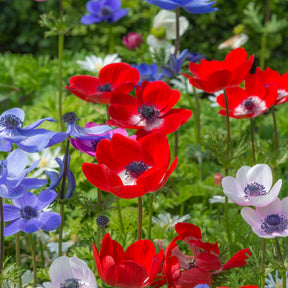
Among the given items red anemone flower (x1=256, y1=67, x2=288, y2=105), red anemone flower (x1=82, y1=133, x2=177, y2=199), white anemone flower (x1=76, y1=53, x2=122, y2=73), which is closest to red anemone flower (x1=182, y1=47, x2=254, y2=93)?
red anemone flower (x1=256, y1=67, x2=288, y2=105)

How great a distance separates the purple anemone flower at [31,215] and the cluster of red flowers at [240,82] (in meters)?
0.39

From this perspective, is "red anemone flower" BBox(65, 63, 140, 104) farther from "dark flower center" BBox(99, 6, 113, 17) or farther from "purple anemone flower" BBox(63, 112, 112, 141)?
"dark flower center" BBox(99, 6, 113, 17)

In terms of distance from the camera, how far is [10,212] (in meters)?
0.96

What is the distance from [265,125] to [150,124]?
1.32 metres

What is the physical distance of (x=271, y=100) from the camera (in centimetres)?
113

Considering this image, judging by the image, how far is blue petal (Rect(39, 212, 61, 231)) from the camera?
918 millimetres

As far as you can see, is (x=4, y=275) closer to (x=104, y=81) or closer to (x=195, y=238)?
(x=195, y=238)

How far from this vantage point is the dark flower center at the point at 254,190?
916 millimetres

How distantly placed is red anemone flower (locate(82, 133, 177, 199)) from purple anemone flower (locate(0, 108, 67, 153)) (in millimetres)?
80

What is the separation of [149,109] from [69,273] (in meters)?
0.39

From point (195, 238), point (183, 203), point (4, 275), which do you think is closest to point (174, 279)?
point (195, 238)

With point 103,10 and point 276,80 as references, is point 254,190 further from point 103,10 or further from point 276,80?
point 103,10

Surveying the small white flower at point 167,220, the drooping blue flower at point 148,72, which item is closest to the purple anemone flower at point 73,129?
the small white flower at point 167,220

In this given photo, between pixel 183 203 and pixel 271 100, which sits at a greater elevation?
pixel 271 100
